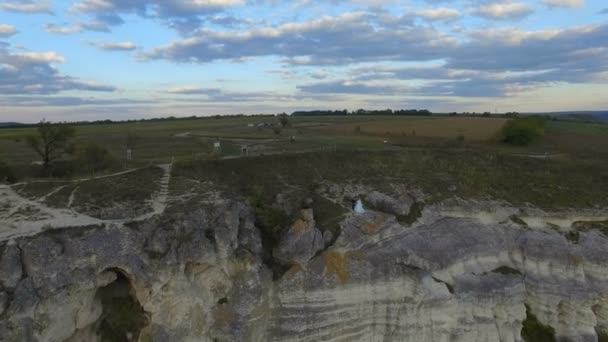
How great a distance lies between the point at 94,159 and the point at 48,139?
156 inches

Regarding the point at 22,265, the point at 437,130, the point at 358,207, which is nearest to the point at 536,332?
the point at 358,207

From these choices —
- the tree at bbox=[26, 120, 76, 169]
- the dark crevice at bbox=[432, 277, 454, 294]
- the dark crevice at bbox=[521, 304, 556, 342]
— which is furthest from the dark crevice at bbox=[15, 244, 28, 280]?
the dark crevice at bbox=[521, 304, 556, 342]

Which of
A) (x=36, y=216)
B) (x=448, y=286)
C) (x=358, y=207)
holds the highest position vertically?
(x=36, y=216)

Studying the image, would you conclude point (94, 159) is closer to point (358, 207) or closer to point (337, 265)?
point (358, 207)

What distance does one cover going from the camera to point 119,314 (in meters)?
20.0

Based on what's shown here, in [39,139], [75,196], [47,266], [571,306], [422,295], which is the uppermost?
[39,139]

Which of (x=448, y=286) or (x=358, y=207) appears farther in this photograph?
(x=358, y=207)

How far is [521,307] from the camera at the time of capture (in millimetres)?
24266

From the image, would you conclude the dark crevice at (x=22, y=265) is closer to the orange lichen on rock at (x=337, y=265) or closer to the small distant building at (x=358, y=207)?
the orange lichen on rock at (x=337, y=265)

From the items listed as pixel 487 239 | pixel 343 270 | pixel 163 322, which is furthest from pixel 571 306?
pixel 163 322

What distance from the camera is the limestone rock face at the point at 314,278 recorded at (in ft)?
60.3

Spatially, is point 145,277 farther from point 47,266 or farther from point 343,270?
point 343,270

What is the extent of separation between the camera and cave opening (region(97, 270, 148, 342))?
1966 centimetres

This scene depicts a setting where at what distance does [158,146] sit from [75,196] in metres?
20.2
